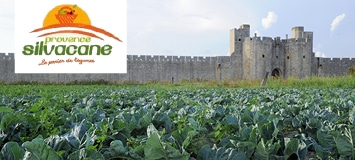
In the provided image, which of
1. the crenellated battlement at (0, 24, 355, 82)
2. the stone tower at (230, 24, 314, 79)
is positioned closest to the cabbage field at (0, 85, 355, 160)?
the crenellated battlement at (0, 24, 355, 82)

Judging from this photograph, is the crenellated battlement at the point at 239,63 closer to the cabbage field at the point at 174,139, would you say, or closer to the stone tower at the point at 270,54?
the stone tower at the point at 270,54

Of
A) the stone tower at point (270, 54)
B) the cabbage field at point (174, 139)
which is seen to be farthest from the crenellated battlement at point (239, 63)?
the cabbage field at point (174, 139)

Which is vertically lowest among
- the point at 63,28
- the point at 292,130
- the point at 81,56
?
the point at 292,130

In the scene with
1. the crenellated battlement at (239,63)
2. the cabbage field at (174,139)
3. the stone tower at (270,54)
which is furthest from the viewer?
the stone tower at (270,54)

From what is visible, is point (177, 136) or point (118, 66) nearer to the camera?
point (177, 136)

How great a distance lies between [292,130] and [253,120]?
1.39 ft

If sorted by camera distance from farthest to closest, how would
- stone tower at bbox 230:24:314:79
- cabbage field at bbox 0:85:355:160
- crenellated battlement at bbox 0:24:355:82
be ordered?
stone tower at bbox 230:24:314:79 → crenellated battlement at bbox 0:24:355:82 → cabbage field at bbox 0:85:355:160

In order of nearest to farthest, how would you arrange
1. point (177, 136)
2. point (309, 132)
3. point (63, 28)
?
point (177, 136) → point (309, 132) → point (63, 28)

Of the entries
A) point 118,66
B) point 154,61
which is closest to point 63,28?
point 118,66

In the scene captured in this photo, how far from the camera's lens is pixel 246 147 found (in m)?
1.63

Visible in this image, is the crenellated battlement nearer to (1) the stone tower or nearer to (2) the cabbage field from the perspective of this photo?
(1) the stone tower

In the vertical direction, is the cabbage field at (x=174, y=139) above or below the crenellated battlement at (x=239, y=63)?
below

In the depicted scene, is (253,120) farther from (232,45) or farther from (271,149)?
(232,45)

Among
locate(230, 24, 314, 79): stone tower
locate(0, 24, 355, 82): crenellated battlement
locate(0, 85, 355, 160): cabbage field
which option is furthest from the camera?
locate(230, 24, 314, 79): stone tower
